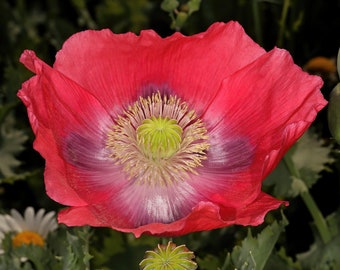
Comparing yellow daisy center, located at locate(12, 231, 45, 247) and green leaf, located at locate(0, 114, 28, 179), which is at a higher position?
green leaf, located at locate(0, 114, 28, 179)

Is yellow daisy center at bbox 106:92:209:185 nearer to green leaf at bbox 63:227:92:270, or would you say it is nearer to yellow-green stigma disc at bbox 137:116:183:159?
yellow-green stigma disc at bbox 137:116:183:159

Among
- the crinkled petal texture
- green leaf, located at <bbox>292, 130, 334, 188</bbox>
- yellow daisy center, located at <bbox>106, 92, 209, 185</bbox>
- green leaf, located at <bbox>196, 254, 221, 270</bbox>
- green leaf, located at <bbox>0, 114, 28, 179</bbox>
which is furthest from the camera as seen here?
green leaf, located at <bbox>0, 114, 28, 179</bbox>

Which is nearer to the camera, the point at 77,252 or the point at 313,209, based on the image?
the point at 77,252

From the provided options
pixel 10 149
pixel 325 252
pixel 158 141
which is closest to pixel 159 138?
pixel 158 141

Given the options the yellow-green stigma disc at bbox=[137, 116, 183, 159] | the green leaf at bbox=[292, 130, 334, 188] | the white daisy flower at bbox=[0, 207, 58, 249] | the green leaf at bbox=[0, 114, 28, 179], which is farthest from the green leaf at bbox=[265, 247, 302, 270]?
the green leaf at bbox=[0, 114, 28, 179]

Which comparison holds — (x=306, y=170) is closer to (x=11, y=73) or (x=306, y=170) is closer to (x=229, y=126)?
(x=229, y=126)

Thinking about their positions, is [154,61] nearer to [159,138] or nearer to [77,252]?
[159,138]
